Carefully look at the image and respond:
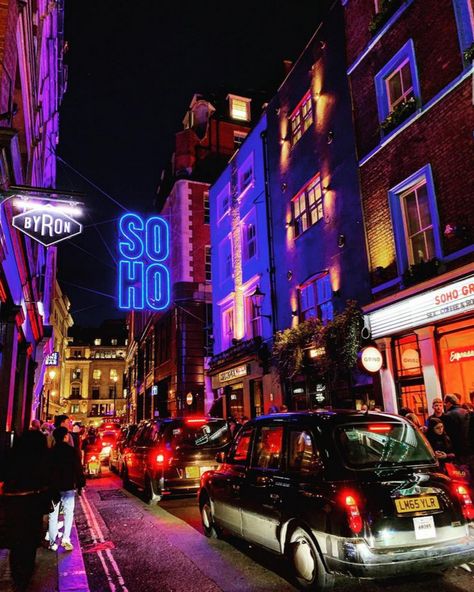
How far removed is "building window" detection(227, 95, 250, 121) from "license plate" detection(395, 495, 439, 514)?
36.7 metres

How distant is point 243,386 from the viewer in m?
21.9

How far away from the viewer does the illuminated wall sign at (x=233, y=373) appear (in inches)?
829

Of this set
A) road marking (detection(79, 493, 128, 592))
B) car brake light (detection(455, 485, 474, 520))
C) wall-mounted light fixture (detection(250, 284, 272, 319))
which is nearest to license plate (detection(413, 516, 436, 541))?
car brake light (detection(455, 485, 474, 520))

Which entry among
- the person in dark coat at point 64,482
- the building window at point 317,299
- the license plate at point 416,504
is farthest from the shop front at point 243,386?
the license plate at point 416,504

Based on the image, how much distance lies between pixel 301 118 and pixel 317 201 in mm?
3876

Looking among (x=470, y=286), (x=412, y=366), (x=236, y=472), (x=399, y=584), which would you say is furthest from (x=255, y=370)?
(x=399, y=584)

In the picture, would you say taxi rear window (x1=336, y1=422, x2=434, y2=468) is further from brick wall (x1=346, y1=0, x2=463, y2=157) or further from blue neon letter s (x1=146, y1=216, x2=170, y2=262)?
blue neon letter s (x1=146, y1=216, x2=170, y2=262)

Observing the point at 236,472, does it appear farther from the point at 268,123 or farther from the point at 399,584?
the point at 268,123

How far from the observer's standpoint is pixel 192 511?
9969mm

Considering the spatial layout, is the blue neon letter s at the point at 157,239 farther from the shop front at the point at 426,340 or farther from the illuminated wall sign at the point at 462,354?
the illuminated wall sign at the point at 462,354

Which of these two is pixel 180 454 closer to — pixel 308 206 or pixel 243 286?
pixel 308 206

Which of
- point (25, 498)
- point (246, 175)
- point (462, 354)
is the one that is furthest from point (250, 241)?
point (25, 498)

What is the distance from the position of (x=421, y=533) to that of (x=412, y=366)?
25.5 feet

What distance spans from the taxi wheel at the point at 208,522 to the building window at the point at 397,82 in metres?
10.6
